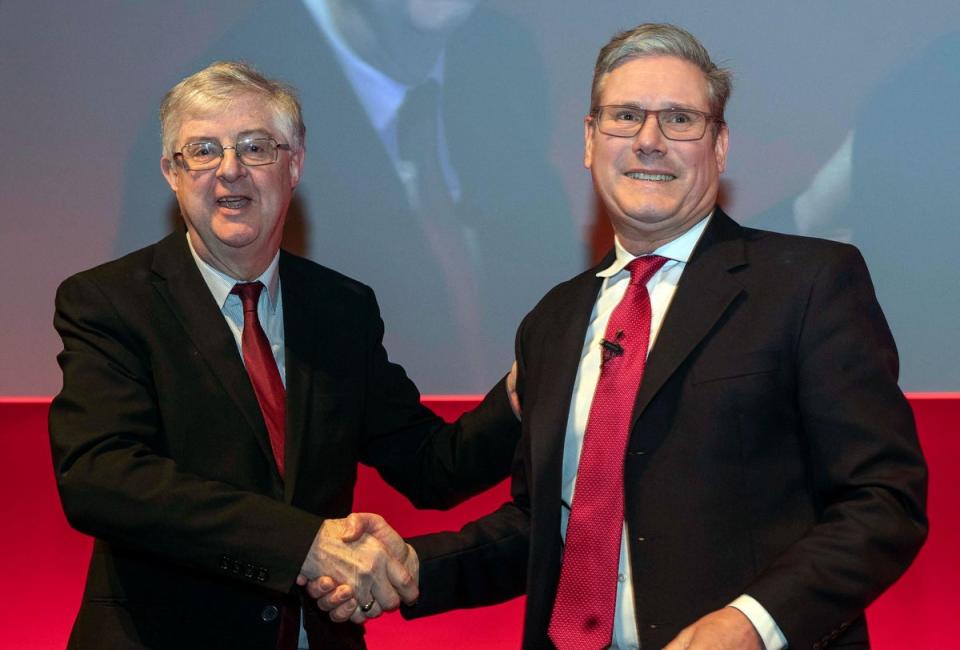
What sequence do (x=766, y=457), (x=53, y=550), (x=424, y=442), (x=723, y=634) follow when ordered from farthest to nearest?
1. (x=53, y=550)
2. (x=424, y=442)
3. (x=766, y=457)
4. (x=723, y=634)

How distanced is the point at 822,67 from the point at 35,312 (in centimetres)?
229

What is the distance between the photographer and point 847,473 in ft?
6.96

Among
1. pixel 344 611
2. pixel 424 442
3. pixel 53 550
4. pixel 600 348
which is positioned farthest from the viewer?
pixel 53 550

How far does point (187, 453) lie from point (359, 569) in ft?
1.38

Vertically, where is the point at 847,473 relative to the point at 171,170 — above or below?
below

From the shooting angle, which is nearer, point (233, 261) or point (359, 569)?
point (359, 569)

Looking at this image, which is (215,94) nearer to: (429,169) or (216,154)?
(216,154)

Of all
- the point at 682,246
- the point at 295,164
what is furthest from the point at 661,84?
the point at 295,164

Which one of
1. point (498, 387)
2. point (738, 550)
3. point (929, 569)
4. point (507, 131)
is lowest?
point (929, 569)

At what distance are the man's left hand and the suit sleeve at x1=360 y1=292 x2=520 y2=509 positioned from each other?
906 millimetres

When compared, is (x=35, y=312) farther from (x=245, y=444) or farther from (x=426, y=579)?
(x=426, y=579)

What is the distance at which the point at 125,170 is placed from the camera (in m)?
3.70

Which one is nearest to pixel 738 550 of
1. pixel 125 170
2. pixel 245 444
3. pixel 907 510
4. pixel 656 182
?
pixel 907 510

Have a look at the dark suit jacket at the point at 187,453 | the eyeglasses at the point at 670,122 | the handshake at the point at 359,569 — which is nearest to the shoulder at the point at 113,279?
the dark suit jacket at the point at 187,453
